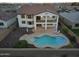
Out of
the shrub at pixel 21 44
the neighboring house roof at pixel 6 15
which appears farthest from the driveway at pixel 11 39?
the neighboring house roof at pixel 6 15

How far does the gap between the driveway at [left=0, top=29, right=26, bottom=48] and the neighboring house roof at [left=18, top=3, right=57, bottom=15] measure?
0.69 feet

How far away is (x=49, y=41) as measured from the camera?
1274 mm

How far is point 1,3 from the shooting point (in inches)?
51.3

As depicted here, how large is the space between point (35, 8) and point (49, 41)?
37 centimetres

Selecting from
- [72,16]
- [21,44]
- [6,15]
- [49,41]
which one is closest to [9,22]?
[6,15]

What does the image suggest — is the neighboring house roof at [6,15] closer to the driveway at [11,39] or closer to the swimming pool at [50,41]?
the driveway at [11,39]

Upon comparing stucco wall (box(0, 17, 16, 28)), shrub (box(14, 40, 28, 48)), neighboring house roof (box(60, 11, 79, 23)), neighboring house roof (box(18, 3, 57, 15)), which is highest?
neighboring house roof (box(18, 3, 57, 15))

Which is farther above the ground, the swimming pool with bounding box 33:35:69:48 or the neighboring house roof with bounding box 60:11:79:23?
the neighboring house roof with bounding box 60:11:79:23

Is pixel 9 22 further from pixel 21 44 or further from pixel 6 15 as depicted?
pixel 21 44

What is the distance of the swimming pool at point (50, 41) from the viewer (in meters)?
1.26

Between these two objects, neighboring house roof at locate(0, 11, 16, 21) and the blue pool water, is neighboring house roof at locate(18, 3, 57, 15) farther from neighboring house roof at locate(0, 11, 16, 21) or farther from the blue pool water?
the blue pool water

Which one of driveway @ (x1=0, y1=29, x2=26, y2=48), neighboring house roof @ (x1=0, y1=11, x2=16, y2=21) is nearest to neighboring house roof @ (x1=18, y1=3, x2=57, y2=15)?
neighboring house roof @ (x1=0, y1=11, x2=16, y2=21)

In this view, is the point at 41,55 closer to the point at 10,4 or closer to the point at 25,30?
the point at 25,30

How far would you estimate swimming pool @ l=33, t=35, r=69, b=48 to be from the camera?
4.14 ft
